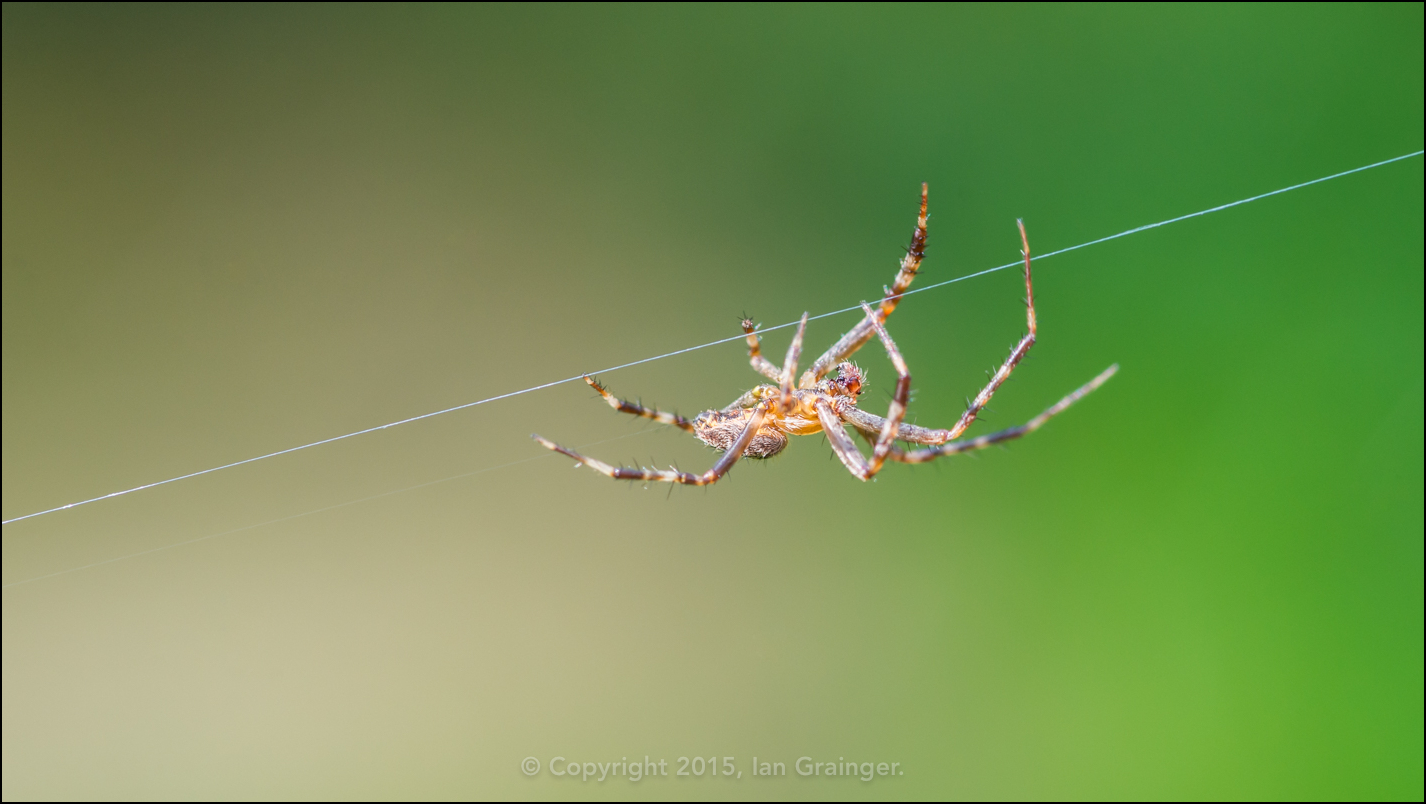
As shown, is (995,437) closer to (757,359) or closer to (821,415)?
(821,415)

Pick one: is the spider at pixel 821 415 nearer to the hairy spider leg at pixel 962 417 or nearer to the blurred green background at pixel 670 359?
the hairy spider leg at pixel 962 417

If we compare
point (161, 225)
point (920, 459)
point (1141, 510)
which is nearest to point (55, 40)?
point (161, 225)

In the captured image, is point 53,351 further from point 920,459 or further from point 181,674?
point 920,459

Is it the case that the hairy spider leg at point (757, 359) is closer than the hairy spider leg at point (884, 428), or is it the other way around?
the hairy spider leg at point (884, 428)

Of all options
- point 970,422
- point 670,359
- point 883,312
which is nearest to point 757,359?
point 883,312

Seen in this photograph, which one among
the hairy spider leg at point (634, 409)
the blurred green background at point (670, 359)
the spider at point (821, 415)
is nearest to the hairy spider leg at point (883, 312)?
the spider at point (821, 415)
